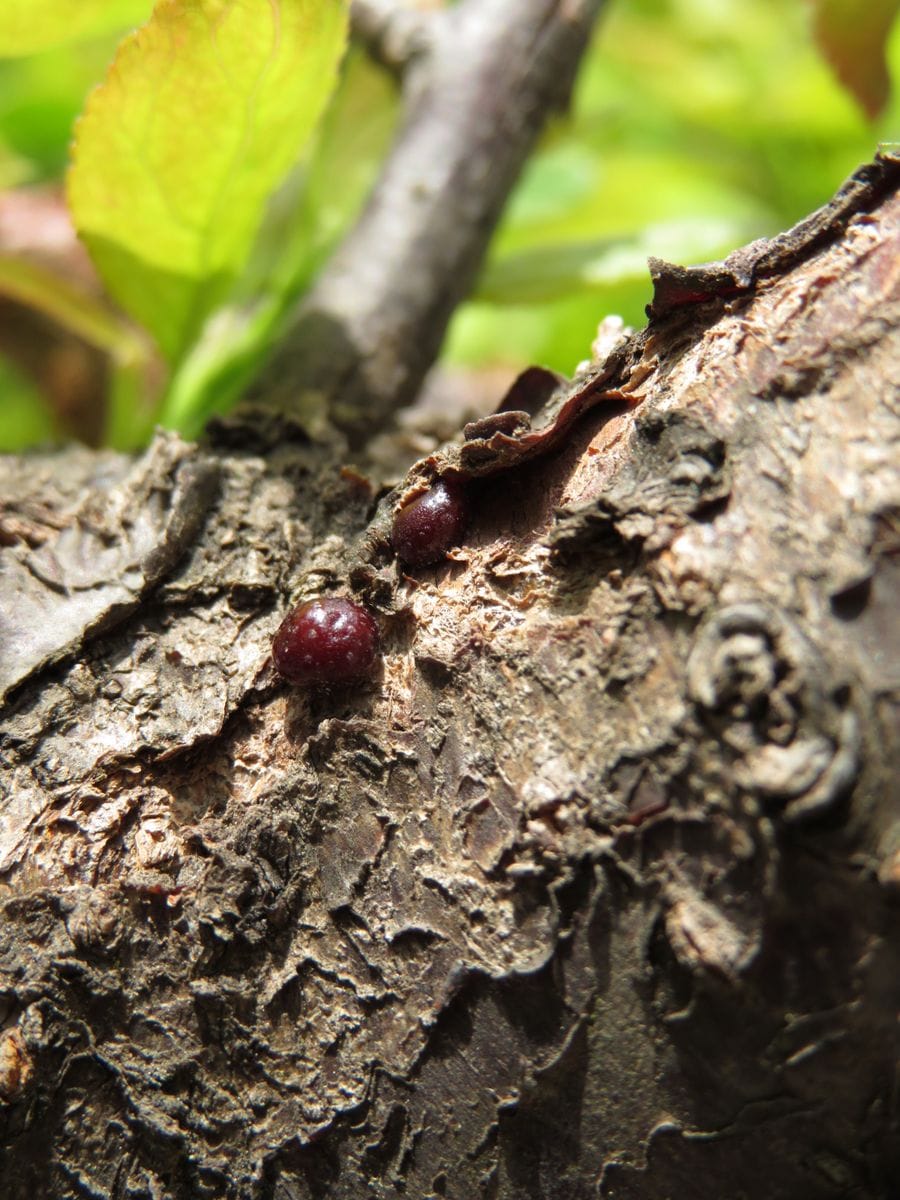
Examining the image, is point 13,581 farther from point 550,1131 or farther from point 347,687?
point 550,1131

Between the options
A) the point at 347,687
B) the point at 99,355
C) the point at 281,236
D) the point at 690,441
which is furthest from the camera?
the point at 99,355

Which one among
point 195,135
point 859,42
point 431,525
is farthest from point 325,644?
point 859,42

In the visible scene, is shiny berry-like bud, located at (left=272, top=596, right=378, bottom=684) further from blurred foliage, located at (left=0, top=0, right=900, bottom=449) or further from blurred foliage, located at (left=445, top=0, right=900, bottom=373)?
blurred foliage, located at (left=445, top=0, right=900, bottom=373)

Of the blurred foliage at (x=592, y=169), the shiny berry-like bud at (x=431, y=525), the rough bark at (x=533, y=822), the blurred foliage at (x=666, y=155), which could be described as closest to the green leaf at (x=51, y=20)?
the blurred foliage at (x=592, y=169)

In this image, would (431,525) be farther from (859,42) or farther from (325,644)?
(859,42)

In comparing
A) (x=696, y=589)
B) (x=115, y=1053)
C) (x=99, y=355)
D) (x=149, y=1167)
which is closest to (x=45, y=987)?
(x=115, y=1053)

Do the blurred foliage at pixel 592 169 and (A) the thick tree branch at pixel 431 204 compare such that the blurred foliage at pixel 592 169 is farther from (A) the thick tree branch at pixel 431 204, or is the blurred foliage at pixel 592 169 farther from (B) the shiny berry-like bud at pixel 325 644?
(B) the shiny berry-like bud at pixel 325 644
